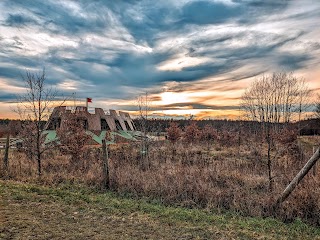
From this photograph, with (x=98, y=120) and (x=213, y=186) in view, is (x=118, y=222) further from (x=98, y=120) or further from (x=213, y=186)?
(x=98, y=120)

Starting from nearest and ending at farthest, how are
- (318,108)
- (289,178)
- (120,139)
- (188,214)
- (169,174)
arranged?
(188,214), (289,178), (169,174), (120,139), (318,108)

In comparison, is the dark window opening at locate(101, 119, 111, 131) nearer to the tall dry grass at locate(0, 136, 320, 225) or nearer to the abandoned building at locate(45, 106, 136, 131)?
the abandoned building at locate(45, 106, 136, 131)

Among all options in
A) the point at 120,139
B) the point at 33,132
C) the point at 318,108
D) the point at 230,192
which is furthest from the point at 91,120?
the point at 318,108

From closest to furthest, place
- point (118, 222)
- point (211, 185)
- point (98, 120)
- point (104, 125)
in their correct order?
1. point (118, 222)
2. point (211, 185)
3. point (98, 120)
4. point (104, 125)

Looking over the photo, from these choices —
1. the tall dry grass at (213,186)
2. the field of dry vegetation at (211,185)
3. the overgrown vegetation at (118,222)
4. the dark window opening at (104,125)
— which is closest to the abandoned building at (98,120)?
the dark window opening at (104,125)

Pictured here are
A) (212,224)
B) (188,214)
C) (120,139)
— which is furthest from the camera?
(120,139)

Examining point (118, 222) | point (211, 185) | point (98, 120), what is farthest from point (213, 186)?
point (98, 120)

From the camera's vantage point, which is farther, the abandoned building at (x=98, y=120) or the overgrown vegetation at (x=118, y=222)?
the abandoned building at (x=98, y=120)

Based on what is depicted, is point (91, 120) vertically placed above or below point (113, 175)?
above

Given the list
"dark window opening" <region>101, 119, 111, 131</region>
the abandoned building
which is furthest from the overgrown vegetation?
"dark window opening" <region>101, 119, 111, 131</region>

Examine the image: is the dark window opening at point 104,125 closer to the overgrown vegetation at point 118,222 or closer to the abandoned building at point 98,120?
the abandoned building at point 98,120

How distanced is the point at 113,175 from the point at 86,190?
3.25 ft

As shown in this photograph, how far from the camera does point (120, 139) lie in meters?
27.1

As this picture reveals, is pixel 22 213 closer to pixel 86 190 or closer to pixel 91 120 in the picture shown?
pixel 86 190
